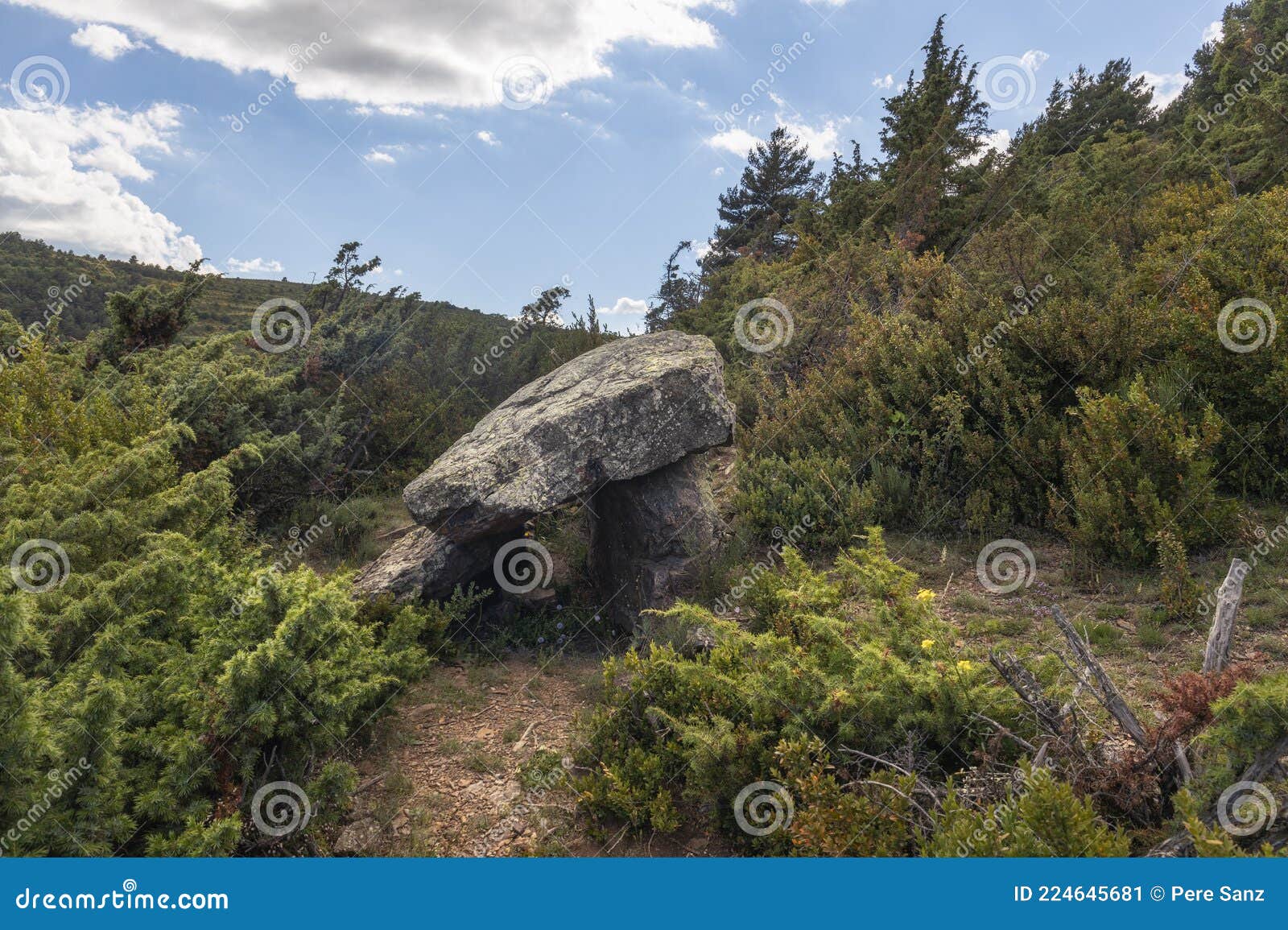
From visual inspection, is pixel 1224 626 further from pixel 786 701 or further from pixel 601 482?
pixel 601 482

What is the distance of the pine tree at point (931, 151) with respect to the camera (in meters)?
13.4

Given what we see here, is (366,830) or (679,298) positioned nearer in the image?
(366,830)

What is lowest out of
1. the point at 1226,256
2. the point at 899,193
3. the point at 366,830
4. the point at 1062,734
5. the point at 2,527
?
the point at 366,830

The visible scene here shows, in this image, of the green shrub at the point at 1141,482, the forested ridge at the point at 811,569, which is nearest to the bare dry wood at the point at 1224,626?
the forested ridge at the point at 811,569

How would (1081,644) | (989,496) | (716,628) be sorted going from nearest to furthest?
(1081,644) → (716,628) → (989,496)

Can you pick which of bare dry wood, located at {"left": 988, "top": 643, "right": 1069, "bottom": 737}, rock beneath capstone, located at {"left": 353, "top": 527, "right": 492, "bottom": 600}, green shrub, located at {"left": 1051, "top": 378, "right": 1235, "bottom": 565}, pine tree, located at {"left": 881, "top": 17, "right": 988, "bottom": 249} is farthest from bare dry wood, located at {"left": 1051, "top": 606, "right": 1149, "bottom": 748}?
pine tree, located at {"left": 881, "top": 17, "right": 988, "bottom": 249}

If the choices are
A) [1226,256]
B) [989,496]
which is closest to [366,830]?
[989,496]

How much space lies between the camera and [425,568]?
6539 mm

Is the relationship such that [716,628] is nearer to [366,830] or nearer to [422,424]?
[366,830]

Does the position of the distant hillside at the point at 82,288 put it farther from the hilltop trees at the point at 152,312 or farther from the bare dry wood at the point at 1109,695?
the bare dry wood at the point at 1109,695

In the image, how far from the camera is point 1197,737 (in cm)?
273

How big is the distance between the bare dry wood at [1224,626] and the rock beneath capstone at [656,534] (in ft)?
13.3

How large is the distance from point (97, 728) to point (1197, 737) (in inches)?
187

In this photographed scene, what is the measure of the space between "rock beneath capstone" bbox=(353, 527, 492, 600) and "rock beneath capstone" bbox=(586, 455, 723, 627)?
1372 millimetres
